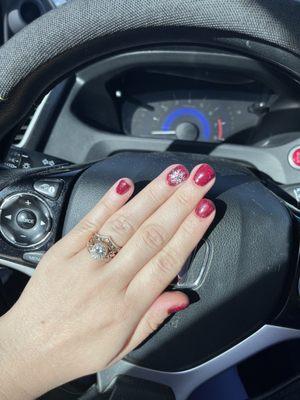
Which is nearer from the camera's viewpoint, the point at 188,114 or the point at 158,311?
the point at 158,311

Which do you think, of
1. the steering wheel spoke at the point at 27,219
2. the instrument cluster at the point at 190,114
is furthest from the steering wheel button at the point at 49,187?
the instrument cluster at the point at 190,114

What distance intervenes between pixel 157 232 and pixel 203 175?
0.10 metres

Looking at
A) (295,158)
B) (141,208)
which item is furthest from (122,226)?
(295,158)

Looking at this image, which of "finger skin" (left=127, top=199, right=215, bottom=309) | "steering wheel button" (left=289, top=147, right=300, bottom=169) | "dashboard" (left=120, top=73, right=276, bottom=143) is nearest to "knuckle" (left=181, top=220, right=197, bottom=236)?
"finger skin" (left=127, top=199, right=215, bottom=309)

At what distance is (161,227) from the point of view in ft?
2.48

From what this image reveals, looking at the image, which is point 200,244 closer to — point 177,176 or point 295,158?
point 177,176

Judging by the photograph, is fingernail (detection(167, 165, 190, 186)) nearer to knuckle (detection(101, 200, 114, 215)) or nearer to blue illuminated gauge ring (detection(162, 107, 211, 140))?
knuckle (detection(101, 200, 114, 215))

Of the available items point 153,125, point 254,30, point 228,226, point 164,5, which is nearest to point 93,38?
point 164,5

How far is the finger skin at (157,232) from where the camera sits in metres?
0.75

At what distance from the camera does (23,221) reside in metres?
0.90

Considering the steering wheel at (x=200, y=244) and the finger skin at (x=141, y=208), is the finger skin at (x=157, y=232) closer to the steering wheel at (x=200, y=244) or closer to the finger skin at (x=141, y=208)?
the finger skin at (x=141, y=208)

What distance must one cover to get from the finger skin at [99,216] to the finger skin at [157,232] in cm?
6

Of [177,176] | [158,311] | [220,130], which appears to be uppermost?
[220,130]

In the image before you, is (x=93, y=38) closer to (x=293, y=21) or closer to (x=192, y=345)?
(x=293, y=21)
